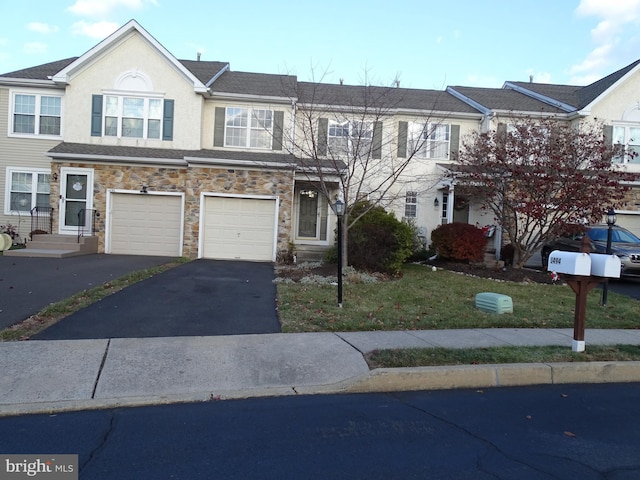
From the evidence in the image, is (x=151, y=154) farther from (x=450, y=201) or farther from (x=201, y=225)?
(x=450, y=201)

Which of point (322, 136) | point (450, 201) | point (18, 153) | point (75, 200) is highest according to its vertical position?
point (322, 136)

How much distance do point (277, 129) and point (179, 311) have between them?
1070 centimetres

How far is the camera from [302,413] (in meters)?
4.76

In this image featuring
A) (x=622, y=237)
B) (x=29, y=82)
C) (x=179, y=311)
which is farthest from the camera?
(x=29, y=82)

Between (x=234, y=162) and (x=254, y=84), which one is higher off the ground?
(x=254, y=84)

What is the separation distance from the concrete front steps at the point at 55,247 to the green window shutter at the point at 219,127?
5.60 meters

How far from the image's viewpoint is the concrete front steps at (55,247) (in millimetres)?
14648

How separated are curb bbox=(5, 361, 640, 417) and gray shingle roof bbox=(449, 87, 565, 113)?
1403 centimetres

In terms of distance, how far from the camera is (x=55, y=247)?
15.5 metres

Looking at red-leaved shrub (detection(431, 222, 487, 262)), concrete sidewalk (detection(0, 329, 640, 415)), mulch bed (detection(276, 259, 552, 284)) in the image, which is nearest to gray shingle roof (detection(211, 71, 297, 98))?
mulch bed (detection(276, 259, 552, 284))

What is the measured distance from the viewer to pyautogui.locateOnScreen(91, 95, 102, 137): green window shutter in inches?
676

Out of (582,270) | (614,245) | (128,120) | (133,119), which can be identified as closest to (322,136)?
(133,119)

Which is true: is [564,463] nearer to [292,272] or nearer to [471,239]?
[292,272]

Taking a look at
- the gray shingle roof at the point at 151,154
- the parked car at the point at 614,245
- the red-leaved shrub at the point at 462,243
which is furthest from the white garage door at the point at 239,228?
the parked car at the point at 614,245
